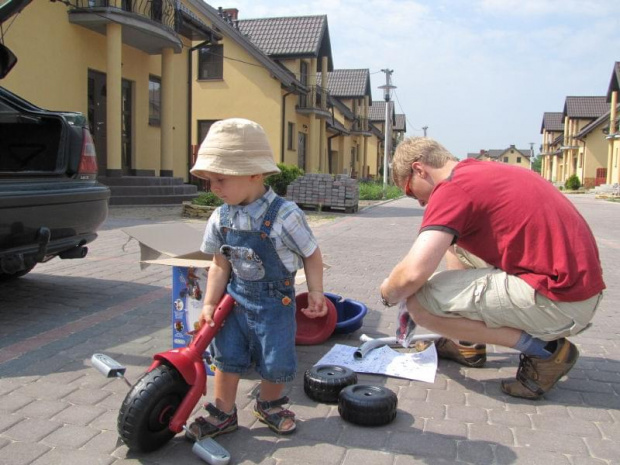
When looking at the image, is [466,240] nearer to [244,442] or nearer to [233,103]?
[244,442]

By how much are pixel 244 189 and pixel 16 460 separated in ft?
4.66

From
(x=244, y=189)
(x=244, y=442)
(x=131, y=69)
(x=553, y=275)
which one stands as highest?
(x=131, y=69)

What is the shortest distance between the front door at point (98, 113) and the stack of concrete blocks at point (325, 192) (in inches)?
212

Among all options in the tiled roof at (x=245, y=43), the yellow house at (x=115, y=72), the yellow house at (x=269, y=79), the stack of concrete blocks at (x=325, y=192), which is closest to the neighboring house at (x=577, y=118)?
the yellow house at (x=269, y=79)

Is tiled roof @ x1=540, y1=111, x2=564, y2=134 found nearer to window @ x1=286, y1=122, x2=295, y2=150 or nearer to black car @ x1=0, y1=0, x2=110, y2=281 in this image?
window @ x1=286, y1=122, x2=295, y2=150

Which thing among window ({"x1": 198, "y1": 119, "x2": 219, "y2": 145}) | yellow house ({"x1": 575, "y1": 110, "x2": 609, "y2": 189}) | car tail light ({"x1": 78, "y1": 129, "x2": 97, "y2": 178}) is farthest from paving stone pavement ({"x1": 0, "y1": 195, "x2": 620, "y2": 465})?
yellow house ({"x1": 575, "y1": 110, "x2": 609, "y2": 189})

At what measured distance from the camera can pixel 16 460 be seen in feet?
7.71

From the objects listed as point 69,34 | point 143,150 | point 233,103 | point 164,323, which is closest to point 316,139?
point 233,103

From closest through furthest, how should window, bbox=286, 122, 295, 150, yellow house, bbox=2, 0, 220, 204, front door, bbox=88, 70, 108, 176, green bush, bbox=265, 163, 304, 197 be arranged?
yellow house, bbox=2, 0, 220, 204
front door, bbox=88, 70, 108, 176
green bush, bbox=265, 163, 304, 197
window, bbox=286, 122, 295, 150

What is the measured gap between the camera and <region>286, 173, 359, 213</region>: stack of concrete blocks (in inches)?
664

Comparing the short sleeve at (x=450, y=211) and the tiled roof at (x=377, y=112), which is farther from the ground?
the tiled roof at (x=377, y=112)

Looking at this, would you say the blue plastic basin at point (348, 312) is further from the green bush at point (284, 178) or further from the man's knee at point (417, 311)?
the green bush at point (284, 178)

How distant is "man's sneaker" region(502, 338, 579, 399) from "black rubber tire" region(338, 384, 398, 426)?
771mm

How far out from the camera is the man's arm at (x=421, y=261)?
277 cm
